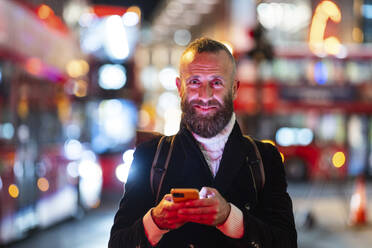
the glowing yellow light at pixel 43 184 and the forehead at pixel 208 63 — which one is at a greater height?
the forehead at pixel 208 63

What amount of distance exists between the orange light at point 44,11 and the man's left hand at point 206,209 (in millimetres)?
9834

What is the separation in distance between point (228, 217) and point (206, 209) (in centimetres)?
15

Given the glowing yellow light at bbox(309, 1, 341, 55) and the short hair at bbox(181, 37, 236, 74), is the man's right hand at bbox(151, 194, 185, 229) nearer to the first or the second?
the short hair at bbox(181, 37, 236, 74)

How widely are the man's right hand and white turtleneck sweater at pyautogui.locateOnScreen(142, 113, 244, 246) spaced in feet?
0.11

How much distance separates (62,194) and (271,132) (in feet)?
38.8

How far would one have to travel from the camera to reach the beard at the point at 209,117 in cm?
216

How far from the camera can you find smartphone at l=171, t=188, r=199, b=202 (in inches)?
72.1

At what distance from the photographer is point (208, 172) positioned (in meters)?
2.19

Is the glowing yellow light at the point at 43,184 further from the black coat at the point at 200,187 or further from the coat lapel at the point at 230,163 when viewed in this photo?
the coat lapel at the point at 230,163

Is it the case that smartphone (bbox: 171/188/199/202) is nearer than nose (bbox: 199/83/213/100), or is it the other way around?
smartphone (bbox: 171/188/199/202)

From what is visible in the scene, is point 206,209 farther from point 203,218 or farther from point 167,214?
point 167,214

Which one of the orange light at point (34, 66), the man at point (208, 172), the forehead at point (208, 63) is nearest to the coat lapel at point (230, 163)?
the man at point (208, 172)

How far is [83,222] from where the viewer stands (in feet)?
39.2

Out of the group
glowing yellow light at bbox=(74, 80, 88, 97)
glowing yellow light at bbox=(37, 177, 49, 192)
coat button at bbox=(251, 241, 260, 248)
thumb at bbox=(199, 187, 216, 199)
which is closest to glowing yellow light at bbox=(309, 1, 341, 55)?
glowing yellow light at bbox=(74, 80, 88, 97)
